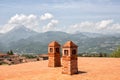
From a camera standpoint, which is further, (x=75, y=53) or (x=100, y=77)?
(x=75, y=53)

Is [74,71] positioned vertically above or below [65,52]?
below

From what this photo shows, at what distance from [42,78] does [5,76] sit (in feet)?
12.4

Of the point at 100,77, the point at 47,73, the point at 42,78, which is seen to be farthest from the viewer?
the point at 47,73

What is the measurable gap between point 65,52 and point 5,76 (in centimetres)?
563

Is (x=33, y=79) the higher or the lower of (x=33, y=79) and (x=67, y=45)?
the lower

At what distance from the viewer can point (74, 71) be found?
2055 cm

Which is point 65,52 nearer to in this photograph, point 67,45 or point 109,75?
point 67,45

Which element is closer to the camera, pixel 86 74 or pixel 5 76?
pixel 86 74

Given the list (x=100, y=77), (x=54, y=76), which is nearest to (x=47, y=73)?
(x=54, y=76)

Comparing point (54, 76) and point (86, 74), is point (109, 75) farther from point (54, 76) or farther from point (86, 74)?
point (54, 76)

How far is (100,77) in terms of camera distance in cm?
1856

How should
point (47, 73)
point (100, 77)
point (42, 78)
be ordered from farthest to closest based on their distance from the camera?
point (47, 73) → point (42, 78) → point (100, 77)

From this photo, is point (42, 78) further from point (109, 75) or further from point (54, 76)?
point (109, 75)

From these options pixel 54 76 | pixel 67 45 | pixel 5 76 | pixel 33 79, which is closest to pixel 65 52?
pixel 67 45
